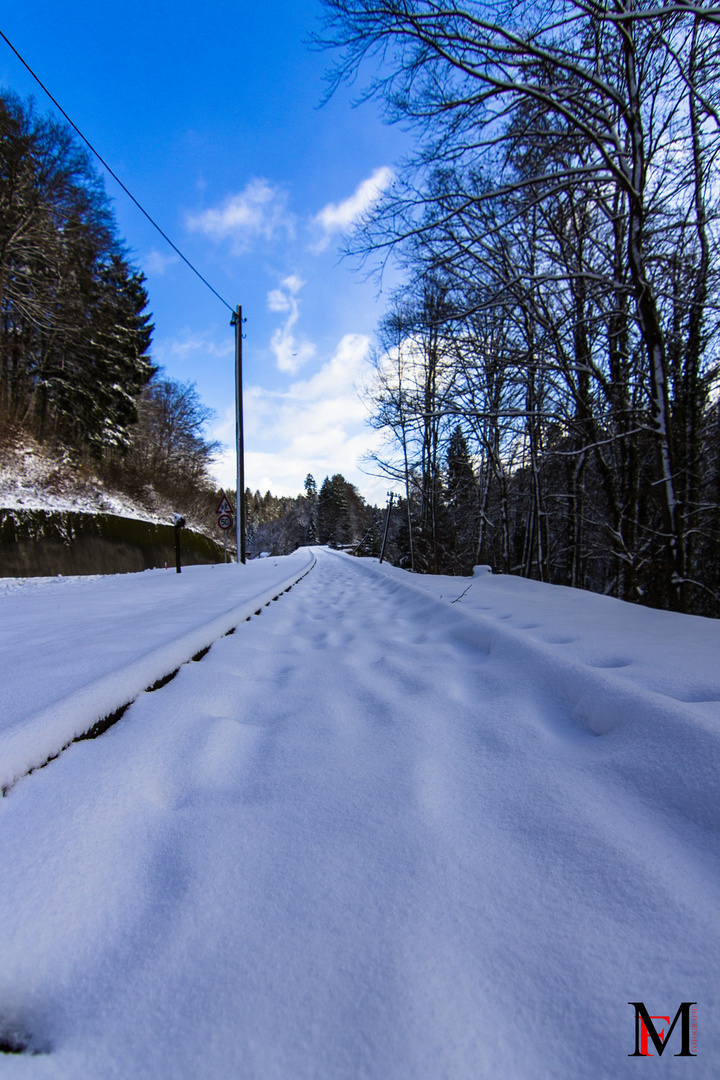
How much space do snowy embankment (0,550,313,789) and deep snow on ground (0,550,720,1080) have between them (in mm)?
29

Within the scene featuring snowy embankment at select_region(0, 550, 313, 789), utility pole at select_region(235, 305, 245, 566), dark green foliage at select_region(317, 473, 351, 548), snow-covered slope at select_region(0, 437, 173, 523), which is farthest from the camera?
dark green foliage at select_region(317, 473, 351, 548)

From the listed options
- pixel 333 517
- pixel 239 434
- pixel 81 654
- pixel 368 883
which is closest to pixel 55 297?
pixel 239 434

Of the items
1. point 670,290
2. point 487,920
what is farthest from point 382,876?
point 670,290

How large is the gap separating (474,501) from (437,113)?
43.0 ft

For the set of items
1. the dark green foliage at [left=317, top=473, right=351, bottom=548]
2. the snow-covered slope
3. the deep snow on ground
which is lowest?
the deep snow on ground

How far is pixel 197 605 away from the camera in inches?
139

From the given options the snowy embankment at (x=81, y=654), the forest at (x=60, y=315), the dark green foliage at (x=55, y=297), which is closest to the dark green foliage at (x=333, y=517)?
the forest at (x=60, y=315)

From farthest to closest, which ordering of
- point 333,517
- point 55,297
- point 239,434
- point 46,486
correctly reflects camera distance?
point 333,517 → point 239,434 → point 55,297 → point 46,486

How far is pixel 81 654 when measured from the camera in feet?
6.31

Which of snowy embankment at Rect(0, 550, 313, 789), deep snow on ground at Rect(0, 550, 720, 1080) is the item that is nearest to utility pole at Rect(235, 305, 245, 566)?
snowy embankment at Rect(0, 550, 313, 789)
